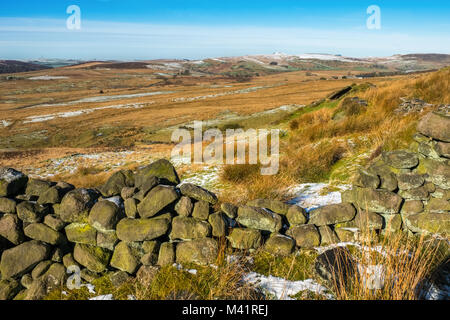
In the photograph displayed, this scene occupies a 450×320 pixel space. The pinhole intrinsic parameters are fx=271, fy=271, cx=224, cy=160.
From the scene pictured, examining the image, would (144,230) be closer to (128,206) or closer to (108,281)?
(128,206)

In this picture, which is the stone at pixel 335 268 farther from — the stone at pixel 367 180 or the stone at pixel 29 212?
the stone at pixel 29 212

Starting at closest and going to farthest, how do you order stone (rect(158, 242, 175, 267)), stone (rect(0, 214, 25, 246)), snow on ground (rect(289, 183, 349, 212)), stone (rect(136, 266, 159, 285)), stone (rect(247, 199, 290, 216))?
stone (rect(136, 266, 159, 285)) < stone (rect(158, 242, 175, 267)) < stone (rect(0, 214, 25, 246)) < stone (rect(247, 199, 290, 216)) < snow on ground (rect(289, 183, 349, 212))

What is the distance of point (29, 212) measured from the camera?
419cm

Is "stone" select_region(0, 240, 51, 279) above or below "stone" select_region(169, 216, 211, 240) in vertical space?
below

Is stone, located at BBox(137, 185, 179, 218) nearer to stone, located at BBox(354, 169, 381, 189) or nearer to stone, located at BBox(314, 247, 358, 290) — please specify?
stone, located at BBox(314, 247, 358, 290)

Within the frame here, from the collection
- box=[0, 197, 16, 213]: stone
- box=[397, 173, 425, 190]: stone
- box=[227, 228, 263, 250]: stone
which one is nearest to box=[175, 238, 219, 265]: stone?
box=[227, 228, 263, 250]: stone

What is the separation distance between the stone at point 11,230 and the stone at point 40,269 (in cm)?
52

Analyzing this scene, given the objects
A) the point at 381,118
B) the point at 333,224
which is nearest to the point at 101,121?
the point at 381,118

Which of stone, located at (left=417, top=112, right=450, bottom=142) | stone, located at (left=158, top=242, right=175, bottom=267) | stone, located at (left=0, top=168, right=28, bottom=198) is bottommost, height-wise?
stone, located at (left=158, top=242, right=175, bottom=267)

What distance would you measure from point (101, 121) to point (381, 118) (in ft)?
120

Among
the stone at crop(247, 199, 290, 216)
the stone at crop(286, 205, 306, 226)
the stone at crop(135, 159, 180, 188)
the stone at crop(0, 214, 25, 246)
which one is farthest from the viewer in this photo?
the stone at crop(135, 159, 180, 188)

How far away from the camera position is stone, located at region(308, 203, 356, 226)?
432 centimetres

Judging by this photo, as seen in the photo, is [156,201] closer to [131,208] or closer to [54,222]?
[131,208]

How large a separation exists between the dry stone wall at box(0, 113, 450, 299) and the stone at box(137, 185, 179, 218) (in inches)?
0.6
